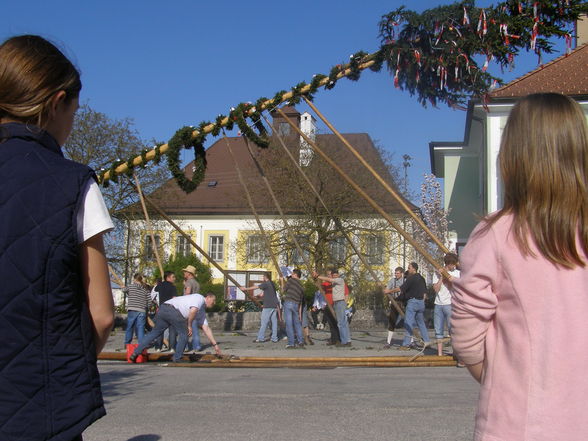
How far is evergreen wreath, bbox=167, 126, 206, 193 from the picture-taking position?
12078mm

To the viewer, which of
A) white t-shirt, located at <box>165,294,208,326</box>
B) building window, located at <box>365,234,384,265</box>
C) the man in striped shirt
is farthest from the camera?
building window, located at <box>365,234,384,265</box>

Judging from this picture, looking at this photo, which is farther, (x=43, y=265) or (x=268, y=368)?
(x=268, y=368)

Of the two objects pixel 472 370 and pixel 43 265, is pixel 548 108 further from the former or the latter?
pixel 43 265

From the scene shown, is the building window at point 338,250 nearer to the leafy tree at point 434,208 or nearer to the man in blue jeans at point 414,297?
the leafy tree at point 434,208

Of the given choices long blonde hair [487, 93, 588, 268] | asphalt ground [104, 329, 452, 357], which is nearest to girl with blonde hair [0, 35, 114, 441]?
long blonde hair [487, 93, 588, 268]

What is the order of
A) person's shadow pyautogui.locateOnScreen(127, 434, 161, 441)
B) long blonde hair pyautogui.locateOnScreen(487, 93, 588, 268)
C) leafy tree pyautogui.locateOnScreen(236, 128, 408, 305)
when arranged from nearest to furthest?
long blonde hair pyautogui.locateOnScreen(487, 93, 588, 268), person's shadow pyautogui.locateOnScreen(127, 434, 161, 441), leafy tree pyautogui.locateOnScreen(236, 128, 408, 305)

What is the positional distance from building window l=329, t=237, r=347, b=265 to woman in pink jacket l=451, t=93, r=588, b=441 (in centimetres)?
2864

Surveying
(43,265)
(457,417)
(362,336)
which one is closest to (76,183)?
(43,265)

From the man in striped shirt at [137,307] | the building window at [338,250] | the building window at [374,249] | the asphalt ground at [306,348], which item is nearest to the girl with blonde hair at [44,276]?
the asphalt ground at [306,348]

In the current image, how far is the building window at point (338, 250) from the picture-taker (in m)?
31.4

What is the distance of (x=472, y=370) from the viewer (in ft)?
7.60

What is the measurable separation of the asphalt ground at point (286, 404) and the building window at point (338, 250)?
64.6 ft

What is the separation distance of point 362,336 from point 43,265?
766 inches

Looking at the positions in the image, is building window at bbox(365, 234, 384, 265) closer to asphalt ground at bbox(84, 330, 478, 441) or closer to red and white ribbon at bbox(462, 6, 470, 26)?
asphalt ground at bbox(84, 330, 478, 441)
